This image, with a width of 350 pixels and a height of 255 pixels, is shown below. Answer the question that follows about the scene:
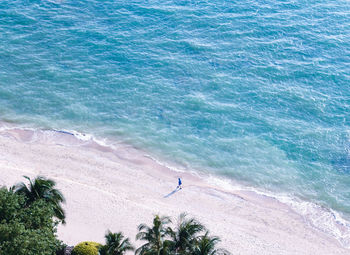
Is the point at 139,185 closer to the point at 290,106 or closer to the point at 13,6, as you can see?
the point at 290,106

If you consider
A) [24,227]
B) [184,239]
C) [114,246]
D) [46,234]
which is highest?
[24,227]

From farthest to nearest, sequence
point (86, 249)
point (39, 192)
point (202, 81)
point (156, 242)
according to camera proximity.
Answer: point (202, 81) < point (86, 249) < point (39, 192) < point (156, 242)

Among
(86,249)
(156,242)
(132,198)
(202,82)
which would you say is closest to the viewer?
(156,242)

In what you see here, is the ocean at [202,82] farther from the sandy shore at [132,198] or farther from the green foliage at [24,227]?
the green foliage at [24,227]

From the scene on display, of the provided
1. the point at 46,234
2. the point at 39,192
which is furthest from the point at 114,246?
the point at 39,192

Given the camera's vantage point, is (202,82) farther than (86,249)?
Yes

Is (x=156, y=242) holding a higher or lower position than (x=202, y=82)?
higher

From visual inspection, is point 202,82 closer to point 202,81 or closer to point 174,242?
point 202,81
